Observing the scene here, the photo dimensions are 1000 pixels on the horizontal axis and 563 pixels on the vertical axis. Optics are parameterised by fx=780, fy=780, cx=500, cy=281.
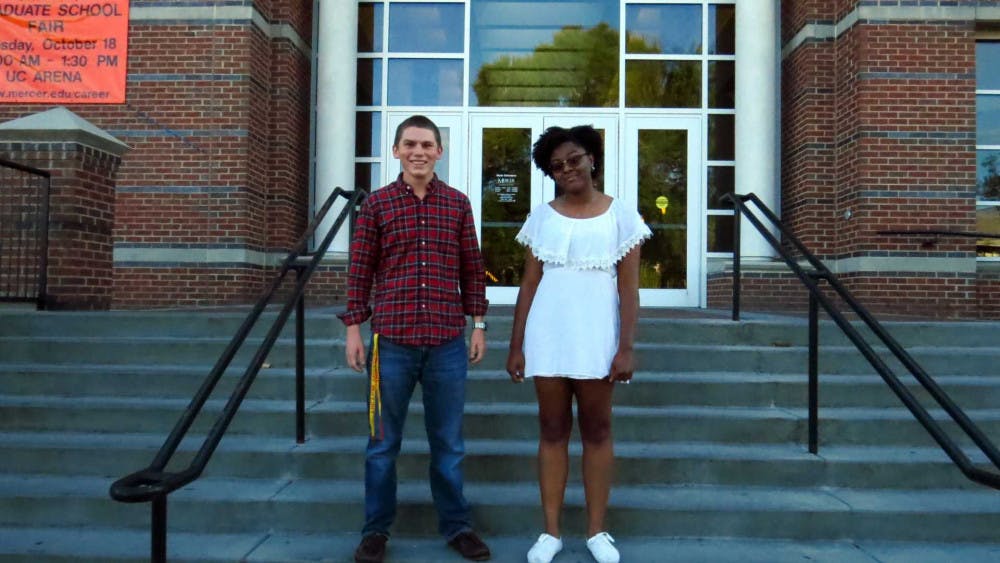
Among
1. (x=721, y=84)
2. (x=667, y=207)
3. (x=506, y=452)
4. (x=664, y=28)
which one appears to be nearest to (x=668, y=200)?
(x=667, y=207)

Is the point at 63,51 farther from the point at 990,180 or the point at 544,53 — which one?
the point at 990,180

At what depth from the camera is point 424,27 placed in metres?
9.62

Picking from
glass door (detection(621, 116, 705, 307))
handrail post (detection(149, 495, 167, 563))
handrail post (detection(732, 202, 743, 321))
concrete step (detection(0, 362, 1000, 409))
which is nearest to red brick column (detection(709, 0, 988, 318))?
glass door (detection(621, 116, 705, 307))

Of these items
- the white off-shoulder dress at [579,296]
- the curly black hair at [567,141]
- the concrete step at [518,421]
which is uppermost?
the curly black hair at [567,141]

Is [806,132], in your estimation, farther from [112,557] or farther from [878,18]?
[112,557]

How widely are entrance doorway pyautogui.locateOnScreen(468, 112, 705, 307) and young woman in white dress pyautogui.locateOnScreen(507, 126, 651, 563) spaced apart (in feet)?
19.8

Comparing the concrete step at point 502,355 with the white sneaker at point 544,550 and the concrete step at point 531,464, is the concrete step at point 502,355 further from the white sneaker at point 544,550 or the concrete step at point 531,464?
the white sneaker at point 544,550

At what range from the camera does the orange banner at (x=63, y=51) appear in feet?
27.8

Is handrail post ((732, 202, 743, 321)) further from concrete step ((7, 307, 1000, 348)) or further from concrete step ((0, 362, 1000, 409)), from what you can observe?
concrete step ((0, 362, 1000, 409))

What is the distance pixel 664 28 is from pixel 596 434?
7.61m

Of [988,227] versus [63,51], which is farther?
[63,51]

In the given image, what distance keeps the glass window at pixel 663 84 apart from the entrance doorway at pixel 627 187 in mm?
217

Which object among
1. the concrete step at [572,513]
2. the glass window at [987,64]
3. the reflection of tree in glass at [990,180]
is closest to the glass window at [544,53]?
the glass window at [987,64]

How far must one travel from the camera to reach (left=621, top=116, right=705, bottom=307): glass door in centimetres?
918
